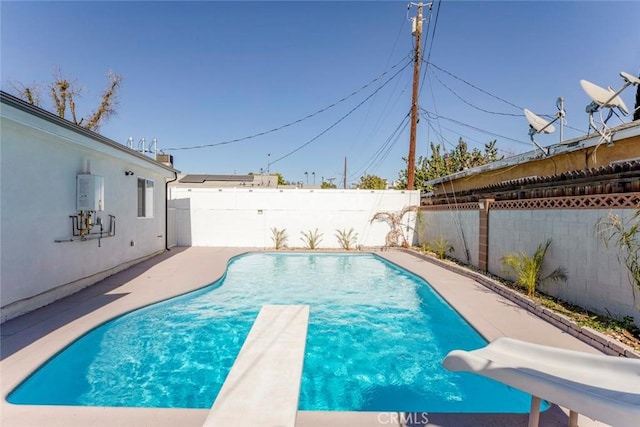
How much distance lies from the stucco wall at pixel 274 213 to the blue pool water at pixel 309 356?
257 inches

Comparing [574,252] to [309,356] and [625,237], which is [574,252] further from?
[309,356]

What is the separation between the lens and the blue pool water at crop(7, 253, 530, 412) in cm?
346

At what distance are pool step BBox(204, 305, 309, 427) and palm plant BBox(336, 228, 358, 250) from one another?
10.1m

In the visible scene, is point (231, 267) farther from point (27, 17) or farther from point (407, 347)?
point (27, 17)

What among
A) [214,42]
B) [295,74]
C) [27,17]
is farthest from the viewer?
[295,74]

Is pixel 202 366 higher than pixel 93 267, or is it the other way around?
pixel 93 267

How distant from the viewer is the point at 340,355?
4688 millimetres

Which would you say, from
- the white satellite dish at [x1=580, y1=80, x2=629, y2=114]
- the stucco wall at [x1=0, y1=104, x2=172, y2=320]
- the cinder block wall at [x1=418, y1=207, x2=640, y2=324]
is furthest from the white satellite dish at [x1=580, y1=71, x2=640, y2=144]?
the stucco wall at [x1=0, y1=104, x2=172, y2=320]

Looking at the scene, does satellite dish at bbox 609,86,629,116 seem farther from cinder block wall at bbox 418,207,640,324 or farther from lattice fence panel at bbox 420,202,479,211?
lattice fence panel at bbox 420,202,479,211

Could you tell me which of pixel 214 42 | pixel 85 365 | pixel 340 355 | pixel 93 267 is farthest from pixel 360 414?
pixel 214 42

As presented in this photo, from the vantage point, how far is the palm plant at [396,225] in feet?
47.1

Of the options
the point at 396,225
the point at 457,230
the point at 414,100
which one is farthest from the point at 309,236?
the point at 414,100

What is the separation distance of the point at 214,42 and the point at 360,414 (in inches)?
598

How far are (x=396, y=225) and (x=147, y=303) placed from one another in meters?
11.0
